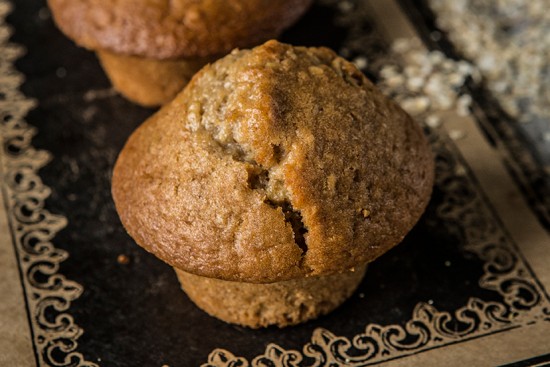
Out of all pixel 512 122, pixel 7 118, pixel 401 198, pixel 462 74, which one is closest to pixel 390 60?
pixel 462 74

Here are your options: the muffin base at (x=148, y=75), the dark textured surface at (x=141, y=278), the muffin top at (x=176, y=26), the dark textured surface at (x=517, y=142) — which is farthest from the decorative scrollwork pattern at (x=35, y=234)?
the dark textured surface at (x=517, y=142)

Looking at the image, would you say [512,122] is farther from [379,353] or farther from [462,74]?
[379,353]

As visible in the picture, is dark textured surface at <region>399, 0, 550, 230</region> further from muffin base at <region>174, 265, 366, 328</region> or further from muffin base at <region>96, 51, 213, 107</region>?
muffin base at <region>96, 51, 213, 107</region>

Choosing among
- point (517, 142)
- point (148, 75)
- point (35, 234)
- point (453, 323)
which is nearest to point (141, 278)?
point (35, 234)

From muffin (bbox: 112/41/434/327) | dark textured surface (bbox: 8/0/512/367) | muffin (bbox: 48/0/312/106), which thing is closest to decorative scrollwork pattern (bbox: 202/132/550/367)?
dark textured surface (bbox: 8/0/512/367)

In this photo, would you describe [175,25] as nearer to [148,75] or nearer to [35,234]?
[148,75]

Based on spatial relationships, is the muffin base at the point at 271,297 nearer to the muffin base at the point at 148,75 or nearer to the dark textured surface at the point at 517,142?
the dark textured surface at the point at 517,142

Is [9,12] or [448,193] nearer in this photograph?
[448,193]
